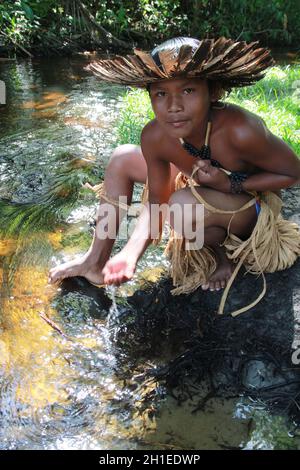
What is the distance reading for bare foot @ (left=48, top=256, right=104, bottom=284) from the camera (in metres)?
2.28

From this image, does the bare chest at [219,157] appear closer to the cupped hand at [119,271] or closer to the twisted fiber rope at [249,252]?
the twisted fiber rope at [249,252]

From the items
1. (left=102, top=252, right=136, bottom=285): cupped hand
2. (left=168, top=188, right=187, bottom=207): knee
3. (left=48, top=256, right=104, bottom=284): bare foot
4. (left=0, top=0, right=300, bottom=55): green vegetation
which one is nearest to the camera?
(left=102, top=252, right=136, bottom=285): cupped hand

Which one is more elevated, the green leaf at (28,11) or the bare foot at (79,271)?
the green leaf at (28,11)

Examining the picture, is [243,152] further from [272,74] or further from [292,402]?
[272,74]

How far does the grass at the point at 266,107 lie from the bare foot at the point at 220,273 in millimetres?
1415

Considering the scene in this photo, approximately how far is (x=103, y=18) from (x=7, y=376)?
7615mm

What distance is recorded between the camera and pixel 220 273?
210 cm

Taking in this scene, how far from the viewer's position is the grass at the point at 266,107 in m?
3.70

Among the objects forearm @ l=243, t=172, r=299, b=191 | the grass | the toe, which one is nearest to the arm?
forearm @ l=243, t=172, r=299, b=191

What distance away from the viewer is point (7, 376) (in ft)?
5.81

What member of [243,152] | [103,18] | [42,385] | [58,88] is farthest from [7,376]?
[103,18]

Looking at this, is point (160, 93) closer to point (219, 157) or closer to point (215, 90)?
point (215, 90)

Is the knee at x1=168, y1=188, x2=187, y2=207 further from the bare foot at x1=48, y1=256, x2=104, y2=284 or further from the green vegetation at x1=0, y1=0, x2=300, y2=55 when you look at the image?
the green vegetation at x1=0, y1=0, x2=300, y2=55

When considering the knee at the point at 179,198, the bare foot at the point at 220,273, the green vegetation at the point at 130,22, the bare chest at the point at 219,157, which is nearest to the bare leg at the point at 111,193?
the bare chest at the point at 219,157
